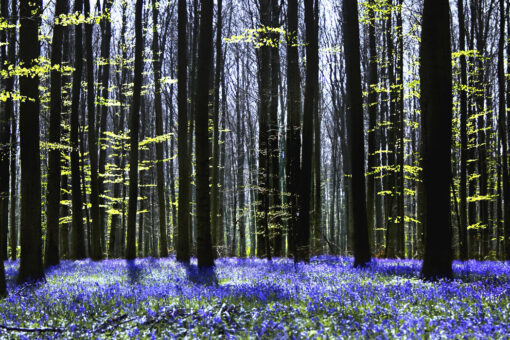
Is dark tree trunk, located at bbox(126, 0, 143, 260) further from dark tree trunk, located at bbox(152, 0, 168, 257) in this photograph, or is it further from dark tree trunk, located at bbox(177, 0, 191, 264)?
dark tree trunk, located at bbox(177, 0, 191, 264)

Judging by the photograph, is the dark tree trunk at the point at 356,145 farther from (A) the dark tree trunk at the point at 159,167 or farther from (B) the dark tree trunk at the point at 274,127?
(A) the dark tree trunk at the point at 159,167

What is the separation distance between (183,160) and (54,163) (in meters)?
4.14

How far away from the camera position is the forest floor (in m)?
4.65

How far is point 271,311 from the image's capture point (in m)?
5.66

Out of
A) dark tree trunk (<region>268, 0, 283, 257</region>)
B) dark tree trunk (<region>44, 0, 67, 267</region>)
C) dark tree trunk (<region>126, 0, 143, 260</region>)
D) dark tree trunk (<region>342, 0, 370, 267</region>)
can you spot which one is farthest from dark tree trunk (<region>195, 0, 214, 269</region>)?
dark tree trunk (<region>126, 0, 143, 260</region>)

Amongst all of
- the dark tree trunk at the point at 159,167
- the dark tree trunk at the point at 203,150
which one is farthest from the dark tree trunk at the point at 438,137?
the dark tree trunk at the point at 159,167

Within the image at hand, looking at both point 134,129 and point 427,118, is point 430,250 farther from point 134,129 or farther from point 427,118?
point 134,129

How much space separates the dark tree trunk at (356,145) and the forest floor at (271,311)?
11.5 feet

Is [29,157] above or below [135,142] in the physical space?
below

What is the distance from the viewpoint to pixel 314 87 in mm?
14172

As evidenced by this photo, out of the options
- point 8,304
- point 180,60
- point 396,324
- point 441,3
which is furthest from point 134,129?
point 396,324

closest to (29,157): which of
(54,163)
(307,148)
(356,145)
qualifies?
(54,163)

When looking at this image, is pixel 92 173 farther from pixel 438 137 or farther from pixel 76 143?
pixel 438 137

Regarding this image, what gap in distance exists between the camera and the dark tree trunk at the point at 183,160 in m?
14.8
